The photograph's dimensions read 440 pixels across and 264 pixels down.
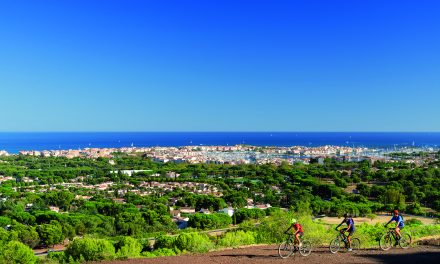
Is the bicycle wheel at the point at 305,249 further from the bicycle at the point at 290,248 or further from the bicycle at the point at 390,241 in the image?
the bicycle at the point at 390,241

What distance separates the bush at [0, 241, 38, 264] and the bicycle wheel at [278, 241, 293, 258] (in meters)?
5.89

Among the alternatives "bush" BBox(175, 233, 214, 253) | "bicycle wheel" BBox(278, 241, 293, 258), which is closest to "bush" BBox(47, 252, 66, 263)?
"bush" BBox(175, 233, 214, 253)

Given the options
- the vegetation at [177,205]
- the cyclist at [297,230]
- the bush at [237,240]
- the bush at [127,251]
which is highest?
the cyclist at [297,230]

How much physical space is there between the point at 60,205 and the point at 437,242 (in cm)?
2680

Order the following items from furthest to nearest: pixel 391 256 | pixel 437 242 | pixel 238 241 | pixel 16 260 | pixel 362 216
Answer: pixel 362 216 < pixel 238 241 < pixel 437 242 < pixel 16 260 < pixel 391 256

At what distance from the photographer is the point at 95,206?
29.6 m

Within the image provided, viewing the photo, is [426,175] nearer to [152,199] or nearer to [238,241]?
[152,199]

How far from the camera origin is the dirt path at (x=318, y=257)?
28.1ft

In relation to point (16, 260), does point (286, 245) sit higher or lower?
higher

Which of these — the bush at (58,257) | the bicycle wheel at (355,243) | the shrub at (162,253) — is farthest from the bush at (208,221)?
the bicycle wheel at (355,243)

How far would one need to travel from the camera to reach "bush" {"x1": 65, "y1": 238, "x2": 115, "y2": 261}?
32.8ft

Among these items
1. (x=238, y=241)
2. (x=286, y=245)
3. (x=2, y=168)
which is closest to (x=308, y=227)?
(x=238, y=241)

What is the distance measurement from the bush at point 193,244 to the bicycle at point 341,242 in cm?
302

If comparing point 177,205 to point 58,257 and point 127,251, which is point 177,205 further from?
point 127,251
